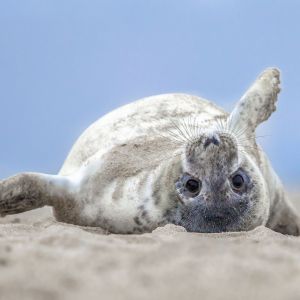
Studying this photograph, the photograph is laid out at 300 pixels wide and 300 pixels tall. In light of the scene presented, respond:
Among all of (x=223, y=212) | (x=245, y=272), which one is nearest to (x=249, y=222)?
(x=223, y=212)

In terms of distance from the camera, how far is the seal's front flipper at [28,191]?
14.9 ft

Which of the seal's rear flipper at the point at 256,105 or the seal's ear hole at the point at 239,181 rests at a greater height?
the seal's rear flipper at the point at 256,105

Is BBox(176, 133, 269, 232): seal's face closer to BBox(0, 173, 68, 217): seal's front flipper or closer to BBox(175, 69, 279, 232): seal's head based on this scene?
BBox(175, 69, 279, 232): seal's head

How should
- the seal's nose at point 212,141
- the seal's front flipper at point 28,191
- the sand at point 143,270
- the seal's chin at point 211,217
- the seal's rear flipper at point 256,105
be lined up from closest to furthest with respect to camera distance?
the sand at point 143,270 < the seal's nose at point 212,141 < the seal's chin at point 211,217 < the seal's front flipper at point 28,191 < the seal's rear flipper at point 256,105

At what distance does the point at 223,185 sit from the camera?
3.96m

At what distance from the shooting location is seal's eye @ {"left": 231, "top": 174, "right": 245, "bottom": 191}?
410cm

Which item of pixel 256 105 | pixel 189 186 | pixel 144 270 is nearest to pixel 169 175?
pixel 189 186

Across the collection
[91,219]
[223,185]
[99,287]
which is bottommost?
[91,219]

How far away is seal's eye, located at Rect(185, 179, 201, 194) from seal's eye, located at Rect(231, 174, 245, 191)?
0.22 metres

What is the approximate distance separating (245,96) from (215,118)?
31 cm

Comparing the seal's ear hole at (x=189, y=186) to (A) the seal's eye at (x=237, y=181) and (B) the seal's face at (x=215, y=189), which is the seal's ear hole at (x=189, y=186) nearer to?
(B) the seal's face at (x=215, y=189)

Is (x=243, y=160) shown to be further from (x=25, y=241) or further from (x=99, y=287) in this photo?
(x=99, y=287)

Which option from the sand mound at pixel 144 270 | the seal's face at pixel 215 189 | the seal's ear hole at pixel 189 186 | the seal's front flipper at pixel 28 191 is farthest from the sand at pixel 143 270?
the seal's front flipper at pixel 28 191

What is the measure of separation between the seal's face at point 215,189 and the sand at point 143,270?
1298 millimetres
